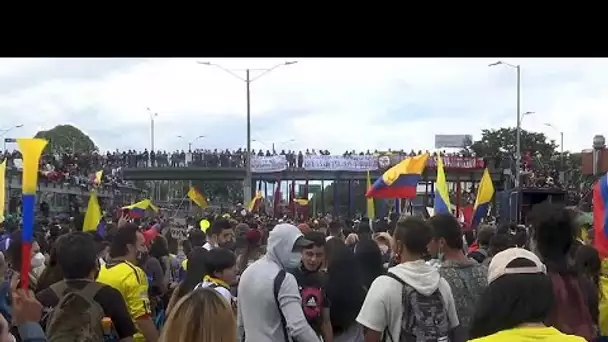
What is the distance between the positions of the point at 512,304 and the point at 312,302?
3.17 m

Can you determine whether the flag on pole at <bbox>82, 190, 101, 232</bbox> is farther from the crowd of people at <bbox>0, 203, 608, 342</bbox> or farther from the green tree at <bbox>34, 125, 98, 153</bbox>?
the green tree at <bbox>34, 125, 98, 153</bbox>

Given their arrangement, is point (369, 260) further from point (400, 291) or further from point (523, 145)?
point (523, 145)

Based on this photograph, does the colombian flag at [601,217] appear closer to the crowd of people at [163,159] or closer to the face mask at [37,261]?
the face mask at [37,261]

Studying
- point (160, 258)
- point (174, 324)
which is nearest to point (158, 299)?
point (160, 258)

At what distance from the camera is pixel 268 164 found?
181 feet

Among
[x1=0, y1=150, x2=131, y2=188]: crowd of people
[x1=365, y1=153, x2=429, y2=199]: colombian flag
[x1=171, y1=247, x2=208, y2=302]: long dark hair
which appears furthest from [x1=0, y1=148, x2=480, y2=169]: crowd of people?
[x1=171, y1=247, x2=208, y2=302]: long dark hair

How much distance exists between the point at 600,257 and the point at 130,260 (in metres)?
3.52

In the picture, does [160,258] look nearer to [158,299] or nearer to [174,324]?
[158,299]

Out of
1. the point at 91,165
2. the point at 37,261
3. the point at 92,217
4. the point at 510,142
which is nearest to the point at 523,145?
the point at 510,142

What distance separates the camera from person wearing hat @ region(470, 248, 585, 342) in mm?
3227

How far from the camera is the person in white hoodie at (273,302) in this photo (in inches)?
220

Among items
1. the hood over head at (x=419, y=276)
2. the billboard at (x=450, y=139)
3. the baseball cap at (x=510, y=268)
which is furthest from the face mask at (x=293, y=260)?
the billboard at (x=450, y=139)
